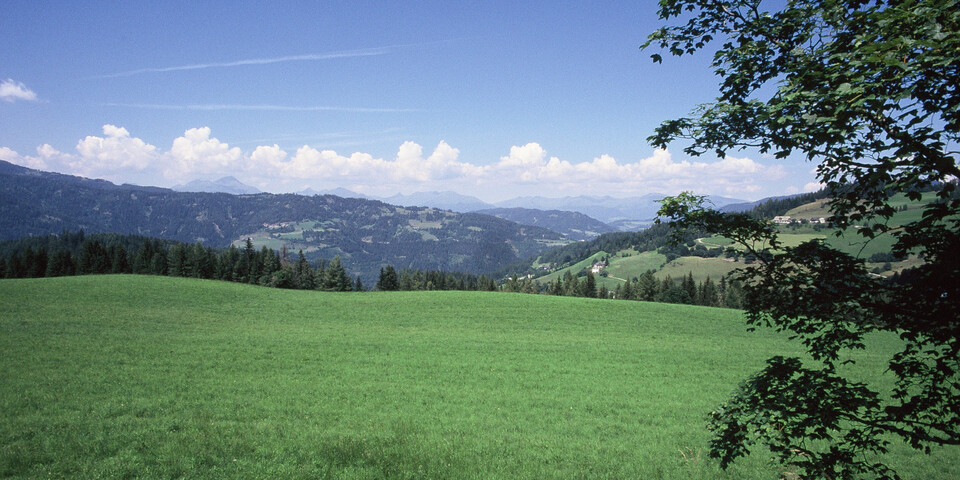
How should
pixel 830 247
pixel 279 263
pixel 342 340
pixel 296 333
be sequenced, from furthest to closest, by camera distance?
pixel 279 263
pixel 296 333
pixel 342 340
pixel 830 247

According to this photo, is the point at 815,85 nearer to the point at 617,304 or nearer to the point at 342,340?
the point at 342,340

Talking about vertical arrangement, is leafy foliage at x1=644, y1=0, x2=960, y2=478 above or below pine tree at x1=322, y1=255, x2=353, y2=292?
above

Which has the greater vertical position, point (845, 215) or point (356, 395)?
point (845, 215)

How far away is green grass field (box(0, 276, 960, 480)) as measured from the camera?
11.6 meters

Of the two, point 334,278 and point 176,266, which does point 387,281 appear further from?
point 176,266

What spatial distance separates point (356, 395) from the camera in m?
19.4

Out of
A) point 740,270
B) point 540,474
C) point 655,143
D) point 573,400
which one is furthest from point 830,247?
point 573,400

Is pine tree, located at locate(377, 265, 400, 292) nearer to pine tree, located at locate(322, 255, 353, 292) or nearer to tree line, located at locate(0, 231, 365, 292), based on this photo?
tree line, located at locate(0, 231, 365, 292)

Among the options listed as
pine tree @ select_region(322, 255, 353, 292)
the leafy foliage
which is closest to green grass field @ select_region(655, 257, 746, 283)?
pine tree @ select_region(322, 255, 353, 292)

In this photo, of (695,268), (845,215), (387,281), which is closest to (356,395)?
(845,215)

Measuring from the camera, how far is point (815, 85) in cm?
502

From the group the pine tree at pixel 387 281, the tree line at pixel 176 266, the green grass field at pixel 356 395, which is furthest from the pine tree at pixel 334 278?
the green grass field at pixel 356 395

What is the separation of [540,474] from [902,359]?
9.27 meters

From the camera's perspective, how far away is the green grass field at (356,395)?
11.6m
